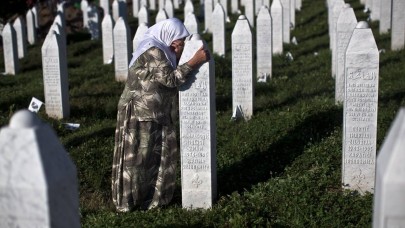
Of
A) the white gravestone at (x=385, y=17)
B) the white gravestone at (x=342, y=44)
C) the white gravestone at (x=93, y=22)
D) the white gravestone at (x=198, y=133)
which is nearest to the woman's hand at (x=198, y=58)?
the white gravestone at (x=198, y=133)

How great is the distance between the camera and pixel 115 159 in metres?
6.80

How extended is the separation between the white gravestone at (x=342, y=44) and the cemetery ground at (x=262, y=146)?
27cm

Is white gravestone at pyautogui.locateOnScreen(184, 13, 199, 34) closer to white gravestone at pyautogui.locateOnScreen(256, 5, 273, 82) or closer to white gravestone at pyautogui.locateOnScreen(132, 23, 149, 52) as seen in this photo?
white gravestone at pyautogui.locateOnScreen(256, 5, 273, 82)

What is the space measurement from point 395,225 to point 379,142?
16.4 feet

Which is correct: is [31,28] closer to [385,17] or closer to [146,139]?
[385,17]

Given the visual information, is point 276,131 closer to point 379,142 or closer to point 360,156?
point 379,142

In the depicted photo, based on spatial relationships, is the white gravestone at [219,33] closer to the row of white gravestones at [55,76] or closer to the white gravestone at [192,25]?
the white gravestone at [192,25]

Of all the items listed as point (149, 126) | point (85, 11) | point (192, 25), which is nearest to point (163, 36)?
point (149, 126)

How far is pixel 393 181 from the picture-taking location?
308cm

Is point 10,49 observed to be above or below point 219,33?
below

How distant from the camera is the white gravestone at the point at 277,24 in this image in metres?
16.2

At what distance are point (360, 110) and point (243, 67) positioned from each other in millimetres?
3929

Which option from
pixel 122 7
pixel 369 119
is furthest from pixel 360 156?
pixel 122 7

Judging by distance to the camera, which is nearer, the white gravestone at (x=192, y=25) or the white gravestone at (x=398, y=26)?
the white gravestone at (x=192, y=25)
